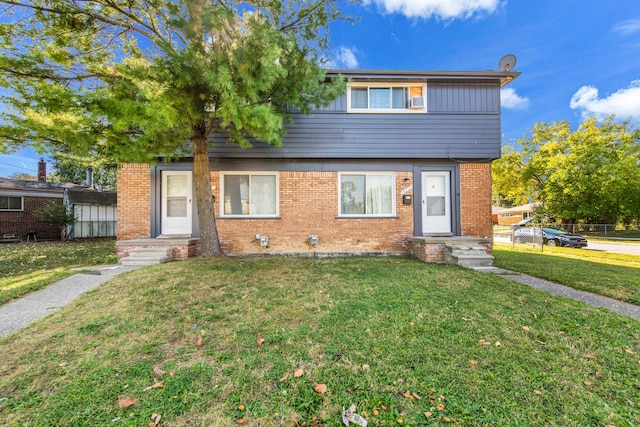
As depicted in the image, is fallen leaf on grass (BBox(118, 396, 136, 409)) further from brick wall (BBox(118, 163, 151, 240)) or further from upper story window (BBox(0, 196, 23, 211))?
upper story window (BBox(0, 196, 23, 211))

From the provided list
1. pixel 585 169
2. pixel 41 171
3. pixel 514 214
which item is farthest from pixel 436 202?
pixel 514 214

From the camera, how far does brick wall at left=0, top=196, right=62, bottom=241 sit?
44.0 ft

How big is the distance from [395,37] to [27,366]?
15.8 meters

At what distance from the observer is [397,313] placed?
3.47m

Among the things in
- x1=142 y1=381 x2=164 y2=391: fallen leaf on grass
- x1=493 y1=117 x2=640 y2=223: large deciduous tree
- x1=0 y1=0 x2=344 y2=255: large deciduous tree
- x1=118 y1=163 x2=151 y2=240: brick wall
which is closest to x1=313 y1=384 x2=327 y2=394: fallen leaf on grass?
x1=142 y1=381 x2=164 y2=391: fallen leaf on grass

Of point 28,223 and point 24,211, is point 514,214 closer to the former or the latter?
point 28,223

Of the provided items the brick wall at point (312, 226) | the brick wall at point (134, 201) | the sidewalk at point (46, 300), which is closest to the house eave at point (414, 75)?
the brick wall at point (312, 226)

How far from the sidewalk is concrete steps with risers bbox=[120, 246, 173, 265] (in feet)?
2.18

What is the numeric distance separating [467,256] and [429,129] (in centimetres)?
387

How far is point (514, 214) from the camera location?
43.4 meters

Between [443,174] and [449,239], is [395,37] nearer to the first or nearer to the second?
[443,174]

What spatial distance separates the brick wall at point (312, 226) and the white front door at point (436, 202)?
0.56 m

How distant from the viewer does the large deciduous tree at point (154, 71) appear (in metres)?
4.68

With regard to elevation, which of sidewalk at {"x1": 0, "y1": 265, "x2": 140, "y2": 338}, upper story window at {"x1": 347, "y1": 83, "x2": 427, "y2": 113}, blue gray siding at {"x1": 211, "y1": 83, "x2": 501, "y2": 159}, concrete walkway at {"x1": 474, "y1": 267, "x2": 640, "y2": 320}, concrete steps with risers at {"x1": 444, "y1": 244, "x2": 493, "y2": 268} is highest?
upper story window at {"x1": 347, "y1": 83, "x2": 427, "y2": 113}
